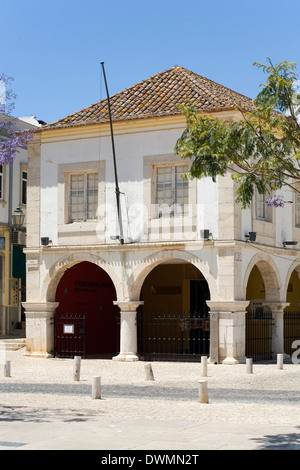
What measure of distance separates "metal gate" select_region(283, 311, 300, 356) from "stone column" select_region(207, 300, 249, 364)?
499 cm

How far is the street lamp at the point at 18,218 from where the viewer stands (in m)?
32.1

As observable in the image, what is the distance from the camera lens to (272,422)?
11.8m

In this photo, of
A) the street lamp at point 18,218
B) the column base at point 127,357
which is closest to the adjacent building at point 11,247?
the street lamp at point 18,218

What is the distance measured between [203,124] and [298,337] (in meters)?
18.1

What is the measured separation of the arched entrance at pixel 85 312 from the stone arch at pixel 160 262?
1795mm

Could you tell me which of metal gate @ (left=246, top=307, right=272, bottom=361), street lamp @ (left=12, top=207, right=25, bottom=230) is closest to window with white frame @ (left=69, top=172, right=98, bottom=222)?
metal gate @ (left=246, top=307, right=272, bottom=361)

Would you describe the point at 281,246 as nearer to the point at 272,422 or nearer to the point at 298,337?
the point at 298,337

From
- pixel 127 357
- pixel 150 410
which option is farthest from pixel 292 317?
pixel 150 410

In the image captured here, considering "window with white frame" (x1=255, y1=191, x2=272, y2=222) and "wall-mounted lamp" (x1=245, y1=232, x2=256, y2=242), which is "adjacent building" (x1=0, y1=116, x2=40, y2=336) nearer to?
"window with white frame" (x1=255, y1=191, x2=272, y2=222)

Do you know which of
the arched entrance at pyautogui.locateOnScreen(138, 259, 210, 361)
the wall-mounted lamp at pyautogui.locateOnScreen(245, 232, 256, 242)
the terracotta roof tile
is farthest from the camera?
the arched entrance at pyautogui.locateOnScreen(138, 259, 210, 361)

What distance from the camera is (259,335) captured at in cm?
2756

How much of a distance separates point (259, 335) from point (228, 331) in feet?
14.8

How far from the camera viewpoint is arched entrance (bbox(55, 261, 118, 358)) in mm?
26672

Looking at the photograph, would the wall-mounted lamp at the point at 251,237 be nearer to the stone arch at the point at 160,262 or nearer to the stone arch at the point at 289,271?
the stone arch at the point at 160,262
